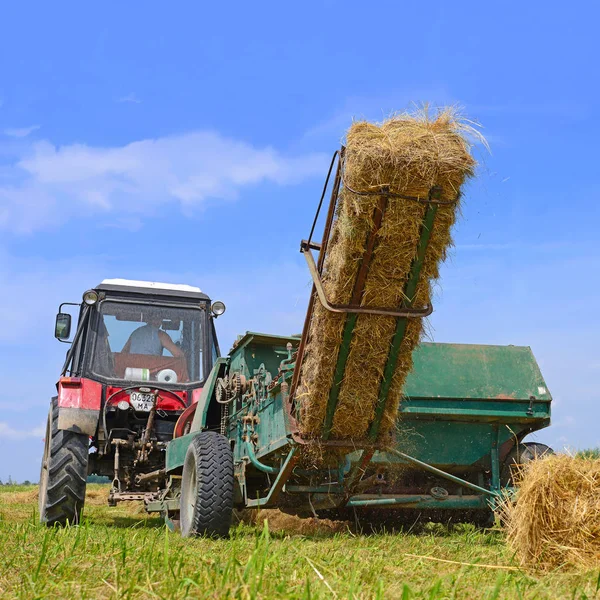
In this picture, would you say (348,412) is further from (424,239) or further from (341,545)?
(424,239)

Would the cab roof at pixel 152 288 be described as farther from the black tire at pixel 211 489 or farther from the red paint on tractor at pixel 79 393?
the black tire at pixel 211 489

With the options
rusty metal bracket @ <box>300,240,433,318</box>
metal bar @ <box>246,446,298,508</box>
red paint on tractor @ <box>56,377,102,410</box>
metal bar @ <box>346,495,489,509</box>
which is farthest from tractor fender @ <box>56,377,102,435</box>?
rusty metal bracket @ <box>300,240,433,318</box>

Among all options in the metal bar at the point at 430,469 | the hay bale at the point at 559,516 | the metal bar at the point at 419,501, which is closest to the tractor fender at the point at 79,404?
the metal bar at the point at 419,501

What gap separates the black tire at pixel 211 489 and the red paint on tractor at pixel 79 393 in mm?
2096

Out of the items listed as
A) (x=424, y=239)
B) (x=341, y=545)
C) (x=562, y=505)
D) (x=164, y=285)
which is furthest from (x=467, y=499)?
(x=164, y=285)

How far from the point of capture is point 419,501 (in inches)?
273

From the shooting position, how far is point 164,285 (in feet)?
32.5

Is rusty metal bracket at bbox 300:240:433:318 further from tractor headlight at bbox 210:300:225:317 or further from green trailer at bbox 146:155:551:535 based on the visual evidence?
tractor headlight at bbox 210:300:225:317

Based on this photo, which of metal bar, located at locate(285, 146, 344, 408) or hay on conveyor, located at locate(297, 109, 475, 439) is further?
metal bar, located at locate(285, 146, 344, 408)

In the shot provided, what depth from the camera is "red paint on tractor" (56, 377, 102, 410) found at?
848 centimetres

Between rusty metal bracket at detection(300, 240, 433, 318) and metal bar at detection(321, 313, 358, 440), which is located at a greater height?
rusty metal bracket at detection(300, 240, 433, 318)

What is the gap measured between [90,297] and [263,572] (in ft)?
20.5

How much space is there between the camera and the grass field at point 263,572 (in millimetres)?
3516

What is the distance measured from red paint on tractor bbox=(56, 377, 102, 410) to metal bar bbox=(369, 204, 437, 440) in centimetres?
362
